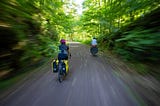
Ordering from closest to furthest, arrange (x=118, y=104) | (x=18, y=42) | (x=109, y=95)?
(x=118, y=104)
(x=109, y=95)
(x=18, y=42)

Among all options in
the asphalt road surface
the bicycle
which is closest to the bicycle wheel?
the bicycle

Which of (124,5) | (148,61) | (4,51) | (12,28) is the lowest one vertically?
(148,61)

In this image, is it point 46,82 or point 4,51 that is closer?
point 4,51

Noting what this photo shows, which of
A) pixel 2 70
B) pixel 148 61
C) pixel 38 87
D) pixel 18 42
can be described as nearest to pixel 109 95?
pixel 38 87

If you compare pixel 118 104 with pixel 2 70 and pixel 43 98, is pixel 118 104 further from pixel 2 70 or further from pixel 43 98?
pixel 2 70

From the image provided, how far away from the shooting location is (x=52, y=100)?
19.7 ft

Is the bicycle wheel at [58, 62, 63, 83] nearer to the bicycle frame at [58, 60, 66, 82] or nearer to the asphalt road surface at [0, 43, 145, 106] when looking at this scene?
the bicycle frame at [58, 60, 66, 82]

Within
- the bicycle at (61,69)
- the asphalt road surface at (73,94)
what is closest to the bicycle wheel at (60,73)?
the bicycle at (61,69)

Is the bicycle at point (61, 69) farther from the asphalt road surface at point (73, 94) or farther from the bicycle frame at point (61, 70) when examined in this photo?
the asphalt road surface at point (73, 94)

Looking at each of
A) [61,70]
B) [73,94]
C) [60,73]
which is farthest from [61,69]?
[73,94]

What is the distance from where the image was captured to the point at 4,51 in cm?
790

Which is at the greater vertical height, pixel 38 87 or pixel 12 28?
pixel 12 28

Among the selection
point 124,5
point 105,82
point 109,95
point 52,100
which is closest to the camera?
point 52,100

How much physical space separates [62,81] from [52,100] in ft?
9.03
